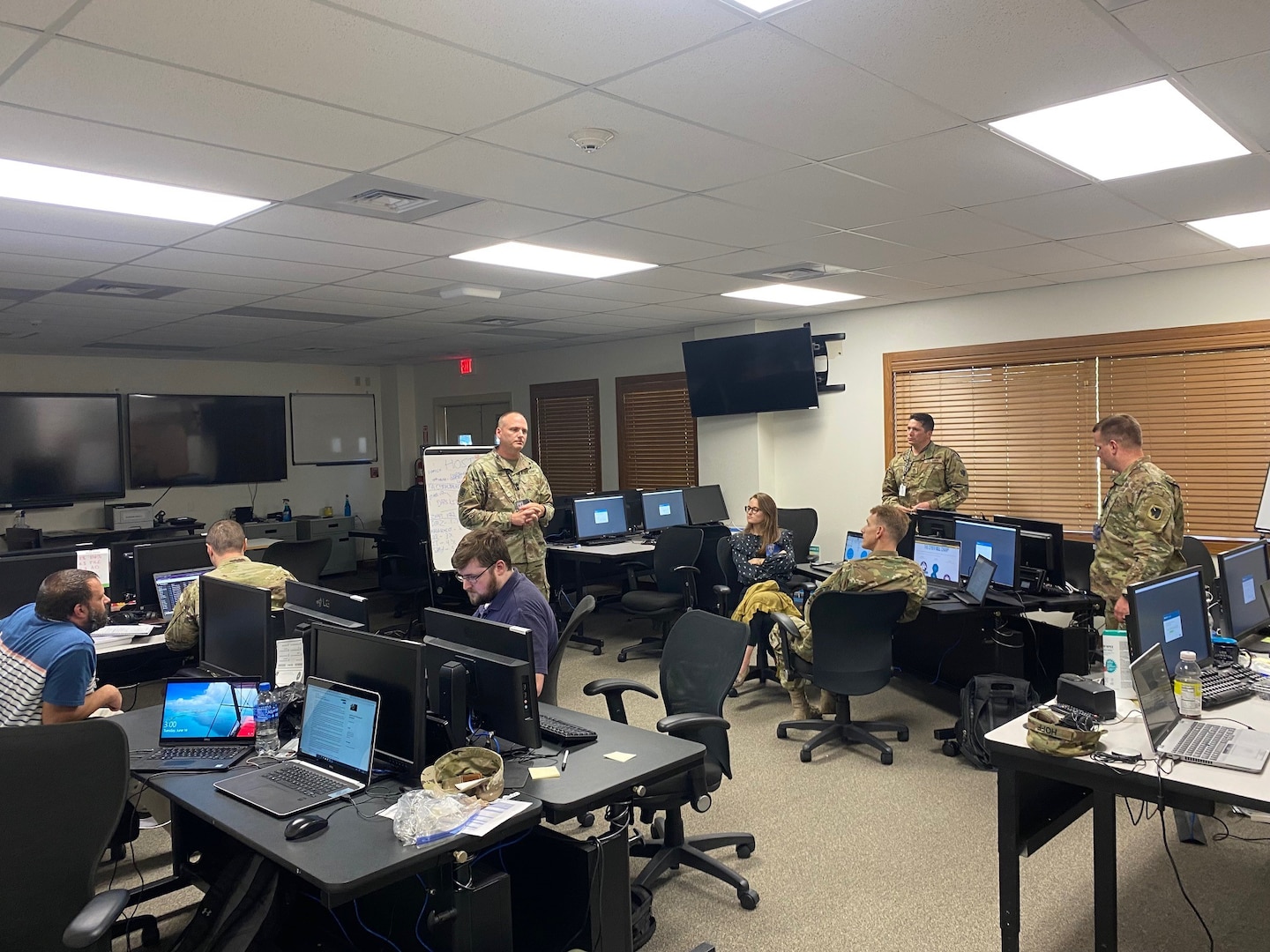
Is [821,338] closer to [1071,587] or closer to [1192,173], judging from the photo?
[1071,587]

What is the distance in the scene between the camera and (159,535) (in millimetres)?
7922

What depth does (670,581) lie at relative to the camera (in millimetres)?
6254

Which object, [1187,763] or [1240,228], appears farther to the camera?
[1240,228]

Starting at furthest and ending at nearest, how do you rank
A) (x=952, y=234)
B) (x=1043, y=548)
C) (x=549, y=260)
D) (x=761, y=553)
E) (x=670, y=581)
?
(x=670, y=581) → (x=761, y=553) → (x=549, y=260) → (x=1043, y=548) → (x=952, y=234)

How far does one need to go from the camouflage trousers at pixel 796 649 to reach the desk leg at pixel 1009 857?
5.83 feet

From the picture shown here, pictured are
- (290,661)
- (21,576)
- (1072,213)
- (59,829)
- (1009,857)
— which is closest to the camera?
(59,829)

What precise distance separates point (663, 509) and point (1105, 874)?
5447mm

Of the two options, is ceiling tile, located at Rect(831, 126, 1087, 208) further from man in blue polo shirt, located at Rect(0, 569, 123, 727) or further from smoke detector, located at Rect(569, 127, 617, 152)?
man in blue polo shirt, located at Rect(0, 569, 123, 727)

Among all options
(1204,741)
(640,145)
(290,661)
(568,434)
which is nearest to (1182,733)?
(1204,741)

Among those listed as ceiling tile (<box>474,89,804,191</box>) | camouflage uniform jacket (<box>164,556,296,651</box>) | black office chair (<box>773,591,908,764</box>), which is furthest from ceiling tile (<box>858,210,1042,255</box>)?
camouflage uniform jacket (<box>164,556,296,651</box>)

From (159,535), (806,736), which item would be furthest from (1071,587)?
(159,535)

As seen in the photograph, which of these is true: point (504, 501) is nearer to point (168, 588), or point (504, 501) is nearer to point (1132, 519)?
point (168, 588)

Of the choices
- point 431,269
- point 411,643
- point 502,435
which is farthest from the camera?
point 502,435

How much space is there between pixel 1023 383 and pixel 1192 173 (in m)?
2.98
